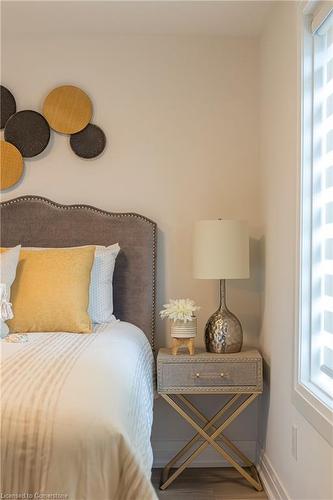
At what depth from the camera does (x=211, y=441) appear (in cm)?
292

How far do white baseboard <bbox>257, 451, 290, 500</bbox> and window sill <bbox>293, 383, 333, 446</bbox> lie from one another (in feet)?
1.68

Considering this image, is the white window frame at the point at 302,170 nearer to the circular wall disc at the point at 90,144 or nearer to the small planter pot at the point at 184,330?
Result: the small planter pot at the point at 184,330

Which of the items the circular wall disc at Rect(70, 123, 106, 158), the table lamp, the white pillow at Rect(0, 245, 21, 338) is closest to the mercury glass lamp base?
the table lamp

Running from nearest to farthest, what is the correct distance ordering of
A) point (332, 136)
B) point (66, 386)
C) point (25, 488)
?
point (25, 488), point (66, 386), point (332, 136)

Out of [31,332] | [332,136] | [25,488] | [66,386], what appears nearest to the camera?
[25,488]

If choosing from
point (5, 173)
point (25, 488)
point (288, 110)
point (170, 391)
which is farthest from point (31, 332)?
point (288, 110)

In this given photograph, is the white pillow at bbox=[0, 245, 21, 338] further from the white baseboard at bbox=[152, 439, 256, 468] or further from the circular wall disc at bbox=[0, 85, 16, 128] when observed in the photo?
the white baseboard at bbox=[152, 439, 256, 468]

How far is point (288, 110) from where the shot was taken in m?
2.58

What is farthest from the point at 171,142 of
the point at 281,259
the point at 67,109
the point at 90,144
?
the point at 281,259

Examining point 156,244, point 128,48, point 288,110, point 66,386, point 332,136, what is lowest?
point 66,386

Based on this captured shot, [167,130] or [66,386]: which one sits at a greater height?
[167,130]

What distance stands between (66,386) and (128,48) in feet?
7.76

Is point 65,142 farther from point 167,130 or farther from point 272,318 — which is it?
point 272,318

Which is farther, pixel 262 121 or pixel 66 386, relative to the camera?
pixel 262 121
